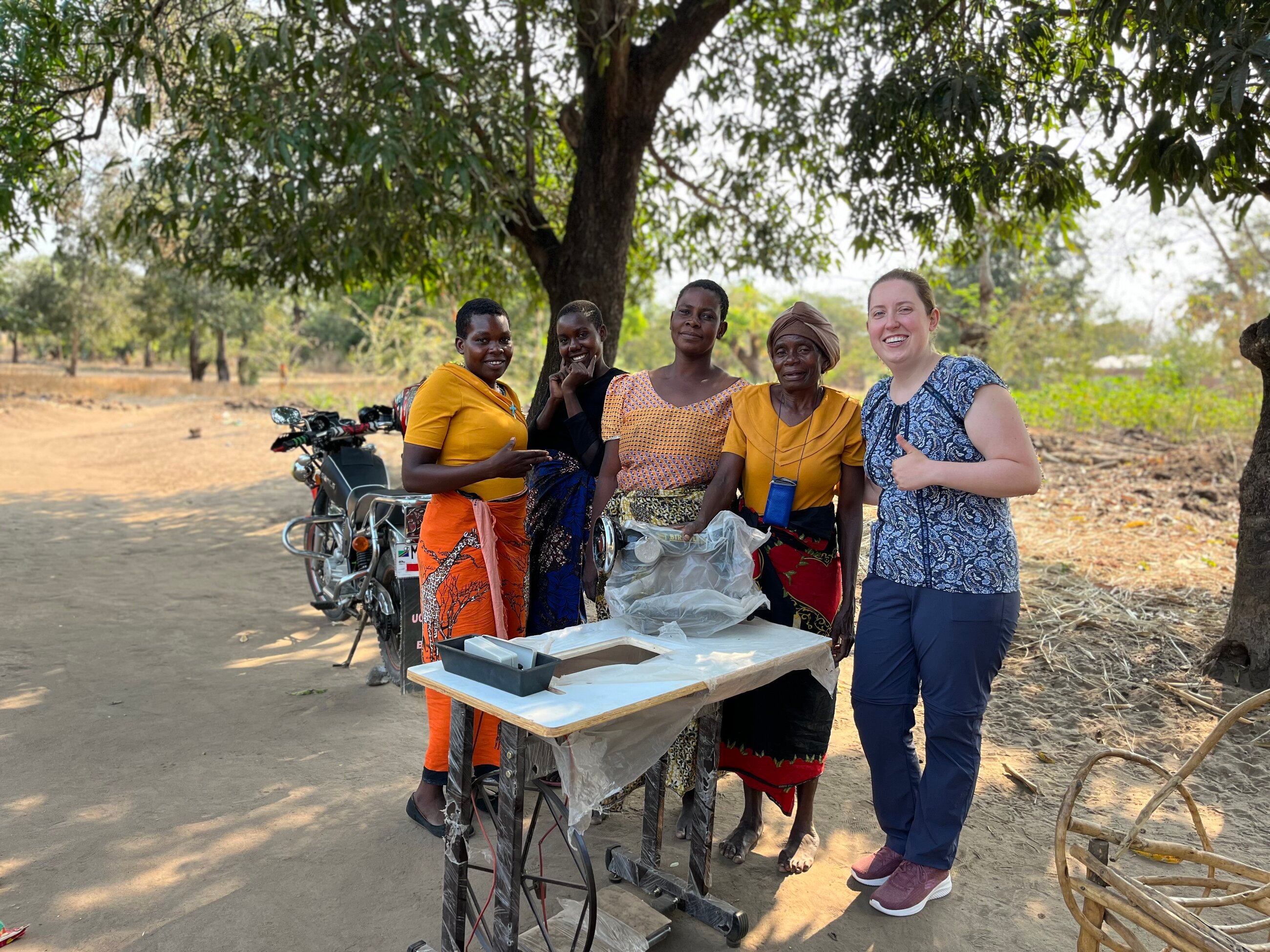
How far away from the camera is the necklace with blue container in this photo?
2756mm

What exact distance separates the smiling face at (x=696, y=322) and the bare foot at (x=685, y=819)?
1502 millimetres

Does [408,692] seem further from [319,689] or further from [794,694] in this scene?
[794,694]

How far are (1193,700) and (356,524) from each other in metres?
4.13

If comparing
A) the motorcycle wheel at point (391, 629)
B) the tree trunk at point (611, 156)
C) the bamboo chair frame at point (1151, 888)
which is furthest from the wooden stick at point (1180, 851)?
the tree trunk at point (611, 156)

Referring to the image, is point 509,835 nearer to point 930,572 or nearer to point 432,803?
point 432,803

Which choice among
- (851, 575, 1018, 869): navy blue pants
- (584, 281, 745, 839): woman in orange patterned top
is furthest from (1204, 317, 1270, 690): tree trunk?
(584, 281, 745, 839): woman in orange patterned top

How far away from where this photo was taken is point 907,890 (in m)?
2.65

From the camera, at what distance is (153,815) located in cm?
312

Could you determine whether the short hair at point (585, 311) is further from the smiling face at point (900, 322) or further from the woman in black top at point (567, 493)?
the smiling face at point (900, 322)

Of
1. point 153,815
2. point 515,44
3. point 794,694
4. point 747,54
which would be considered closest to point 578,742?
point 794,694

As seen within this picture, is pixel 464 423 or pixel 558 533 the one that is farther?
pixel 558 533

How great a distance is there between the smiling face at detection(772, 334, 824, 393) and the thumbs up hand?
351 millimetres

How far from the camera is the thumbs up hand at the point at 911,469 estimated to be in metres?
2.44

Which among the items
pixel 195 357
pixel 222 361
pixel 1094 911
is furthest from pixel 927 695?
pixel 195 357
